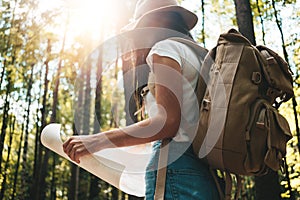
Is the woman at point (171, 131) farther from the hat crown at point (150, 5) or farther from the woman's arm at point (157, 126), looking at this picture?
the hat crown at point (150, 5)

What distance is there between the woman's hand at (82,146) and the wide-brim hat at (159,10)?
57 cm

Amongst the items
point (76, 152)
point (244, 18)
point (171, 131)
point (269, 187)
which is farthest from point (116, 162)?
point (244, 18)

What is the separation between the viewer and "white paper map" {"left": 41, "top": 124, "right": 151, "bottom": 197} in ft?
5.42

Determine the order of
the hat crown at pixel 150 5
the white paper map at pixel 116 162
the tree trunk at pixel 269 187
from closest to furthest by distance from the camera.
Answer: the white paper map at pixel 116 162 < the hat crown at pixel 150 5 < the tree trunk at pixel 269 187

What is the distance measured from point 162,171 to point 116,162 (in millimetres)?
300

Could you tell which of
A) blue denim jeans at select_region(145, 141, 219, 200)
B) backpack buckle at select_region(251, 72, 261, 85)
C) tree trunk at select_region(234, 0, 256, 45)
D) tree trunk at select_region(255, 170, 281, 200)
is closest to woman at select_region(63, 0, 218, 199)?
blue denim jeans at select_region(145, 141, 219, 200)

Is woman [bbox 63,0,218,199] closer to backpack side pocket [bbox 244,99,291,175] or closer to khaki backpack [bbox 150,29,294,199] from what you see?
khaki backpack [bbox 150,29,294,199]

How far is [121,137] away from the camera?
4.75ft

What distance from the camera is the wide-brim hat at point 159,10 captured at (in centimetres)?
168

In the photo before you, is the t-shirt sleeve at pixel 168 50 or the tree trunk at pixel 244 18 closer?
the t-shirt sleeve at pixel 168 50

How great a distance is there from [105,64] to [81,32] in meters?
3.99

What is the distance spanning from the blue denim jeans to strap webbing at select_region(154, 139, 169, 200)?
16 mm

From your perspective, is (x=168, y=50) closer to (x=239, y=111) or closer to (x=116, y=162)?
(x=239, y=111)

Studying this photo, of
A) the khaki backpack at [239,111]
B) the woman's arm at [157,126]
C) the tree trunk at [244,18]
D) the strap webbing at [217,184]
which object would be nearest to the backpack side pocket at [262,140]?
the khaki backpack at [239,111]
